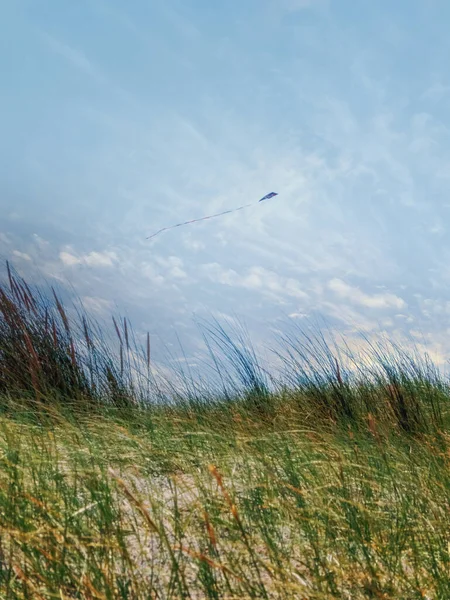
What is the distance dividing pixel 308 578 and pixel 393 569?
25cm

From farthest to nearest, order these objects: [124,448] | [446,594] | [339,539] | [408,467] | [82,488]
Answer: [124,448] < [408,467] < [82,488] < [339,539] < [446,594]

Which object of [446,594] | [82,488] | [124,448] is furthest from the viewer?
[124,448]

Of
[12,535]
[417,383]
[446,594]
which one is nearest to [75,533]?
[12,535]

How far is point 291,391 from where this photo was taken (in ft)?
16.0

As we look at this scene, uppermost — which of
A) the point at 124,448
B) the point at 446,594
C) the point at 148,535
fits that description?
the point at 124,448

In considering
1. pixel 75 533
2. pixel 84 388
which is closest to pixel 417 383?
pixel 84 388

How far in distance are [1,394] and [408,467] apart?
337cm

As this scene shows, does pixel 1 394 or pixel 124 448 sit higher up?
pixel 1 394

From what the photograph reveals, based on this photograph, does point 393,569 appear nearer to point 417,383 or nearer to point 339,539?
point 339,539

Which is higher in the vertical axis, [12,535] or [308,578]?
[12,535]

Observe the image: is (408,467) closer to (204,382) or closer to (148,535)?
(148,535)

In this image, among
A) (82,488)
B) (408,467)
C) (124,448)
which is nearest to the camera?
(82,488)

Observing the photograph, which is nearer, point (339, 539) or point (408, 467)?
point (339, 539)

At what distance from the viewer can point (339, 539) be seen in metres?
1.82
